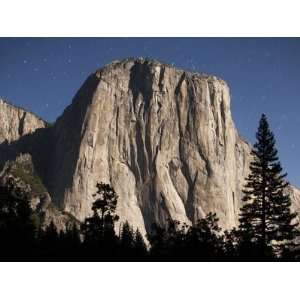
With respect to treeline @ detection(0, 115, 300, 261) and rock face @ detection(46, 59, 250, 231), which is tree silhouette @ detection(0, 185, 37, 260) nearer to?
treeline @ detection(0, 115, 300, 261)

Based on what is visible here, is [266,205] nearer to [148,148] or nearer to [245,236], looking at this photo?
[245,236]

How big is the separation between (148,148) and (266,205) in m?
119

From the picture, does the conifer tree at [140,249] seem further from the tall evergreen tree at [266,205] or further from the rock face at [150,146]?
the rock face at [150,146]

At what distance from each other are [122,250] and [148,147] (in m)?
115

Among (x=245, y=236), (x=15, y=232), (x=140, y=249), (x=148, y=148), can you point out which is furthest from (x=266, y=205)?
(x=148, y=148)

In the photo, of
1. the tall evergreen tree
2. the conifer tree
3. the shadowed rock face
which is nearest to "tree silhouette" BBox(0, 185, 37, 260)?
the conifer tree

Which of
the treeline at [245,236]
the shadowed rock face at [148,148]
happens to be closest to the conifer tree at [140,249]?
the treeline at [245,236]

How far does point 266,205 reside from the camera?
126 feet

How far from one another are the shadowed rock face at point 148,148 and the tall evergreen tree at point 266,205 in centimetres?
10301

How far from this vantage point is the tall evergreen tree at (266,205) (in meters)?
37.2

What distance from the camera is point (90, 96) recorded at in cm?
16350

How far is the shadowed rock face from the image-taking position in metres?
150

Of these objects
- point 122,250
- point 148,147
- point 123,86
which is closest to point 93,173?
point 148,147
